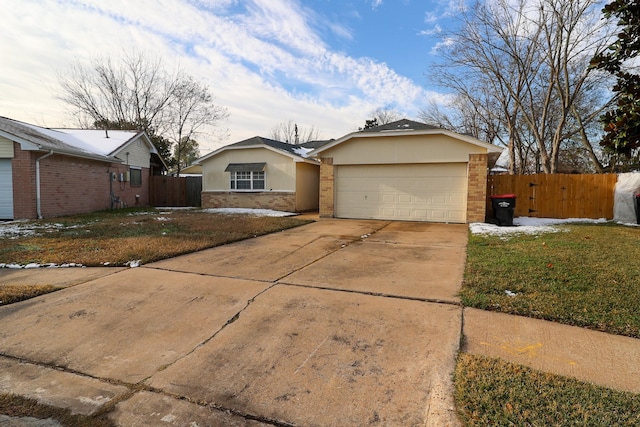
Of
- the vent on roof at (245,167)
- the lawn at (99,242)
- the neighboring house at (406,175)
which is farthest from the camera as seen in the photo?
the vent on roof at (245,167)

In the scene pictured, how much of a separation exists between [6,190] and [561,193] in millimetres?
20054

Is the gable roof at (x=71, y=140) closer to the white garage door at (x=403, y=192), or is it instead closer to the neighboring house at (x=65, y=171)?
the neighboring house at (x=65, y=171)

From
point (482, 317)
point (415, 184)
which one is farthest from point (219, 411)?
point (415, 184)

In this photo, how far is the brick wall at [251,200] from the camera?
56.0 feet

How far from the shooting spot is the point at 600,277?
15.5ft

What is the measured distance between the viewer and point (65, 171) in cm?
1377

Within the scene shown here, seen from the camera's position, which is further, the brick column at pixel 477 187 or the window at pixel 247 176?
the window at pixel 247 176

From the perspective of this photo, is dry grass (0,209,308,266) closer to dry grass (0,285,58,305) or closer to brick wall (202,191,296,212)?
dry grass (0,285,58,305)

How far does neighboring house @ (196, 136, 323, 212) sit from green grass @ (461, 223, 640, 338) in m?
11.0

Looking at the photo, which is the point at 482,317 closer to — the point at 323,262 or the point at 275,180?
the point at 323,262

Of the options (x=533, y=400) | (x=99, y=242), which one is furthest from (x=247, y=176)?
(x=533, y=400)

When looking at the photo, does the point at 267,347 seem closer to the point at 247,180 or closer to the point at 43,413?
the point at 43,413

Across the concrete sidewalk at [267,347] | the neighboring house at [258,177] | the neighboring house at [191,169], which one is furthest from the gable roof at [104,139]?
the concrete sidewalk at [267,347]

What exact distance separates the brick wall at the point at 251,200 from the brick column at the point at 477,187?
812cm
